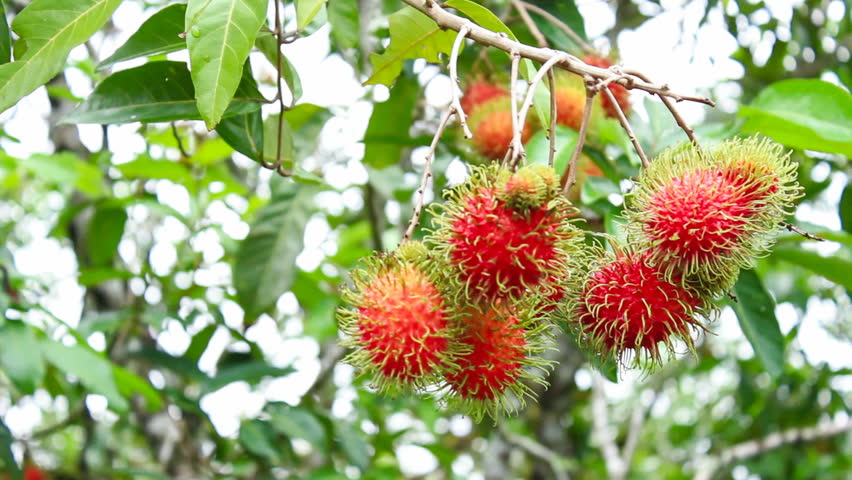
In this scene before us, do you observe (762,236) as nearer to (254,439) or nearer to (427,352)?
(427,352)

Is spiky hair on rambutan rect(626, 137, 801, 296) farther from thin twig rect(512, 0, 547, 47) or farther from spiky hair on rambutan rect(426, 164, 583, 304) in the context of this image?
thin twig rect(512, 0, 547, 47)

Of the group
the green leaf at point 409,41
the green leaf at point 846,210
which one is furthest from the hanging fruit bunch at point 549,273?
the green leaf at point 846,210

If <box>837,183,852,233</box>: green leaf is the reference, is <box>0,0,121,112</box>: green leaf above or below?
above

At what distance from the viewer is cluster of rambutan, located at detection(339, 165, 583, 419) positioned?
102cm

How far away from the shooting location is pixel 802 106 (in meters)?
1.51

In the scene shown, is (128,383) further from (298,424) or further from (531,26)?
(531,26)

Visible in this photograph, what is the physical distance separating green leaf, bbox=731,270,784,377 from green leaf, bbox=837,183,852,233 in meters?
0.37

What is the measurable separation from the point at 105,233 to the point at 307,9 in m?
1.59

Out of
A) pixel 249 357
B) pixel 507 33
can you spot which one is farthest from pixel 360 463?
pixel 507 33

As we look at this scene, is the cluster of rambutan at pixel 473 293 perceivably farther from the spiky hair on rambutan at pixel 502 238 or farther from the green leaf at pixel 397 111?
the green leaf at pixel 397 111

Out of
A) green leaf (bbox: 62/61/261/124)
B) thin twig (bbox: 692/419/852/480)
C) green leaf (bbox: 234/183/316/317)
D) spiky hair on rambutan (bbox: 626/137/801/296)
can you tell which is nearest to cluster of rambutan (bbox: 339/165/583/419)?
spiky hair on rambutan (bbox: 626/137/801/296)

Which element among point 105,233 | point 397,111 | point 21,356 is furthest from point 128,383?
point 397,111

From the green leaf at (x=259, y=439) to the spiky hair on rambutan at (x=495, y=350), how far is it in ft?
3.75

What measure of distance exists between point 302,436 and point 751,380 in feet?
6.69
